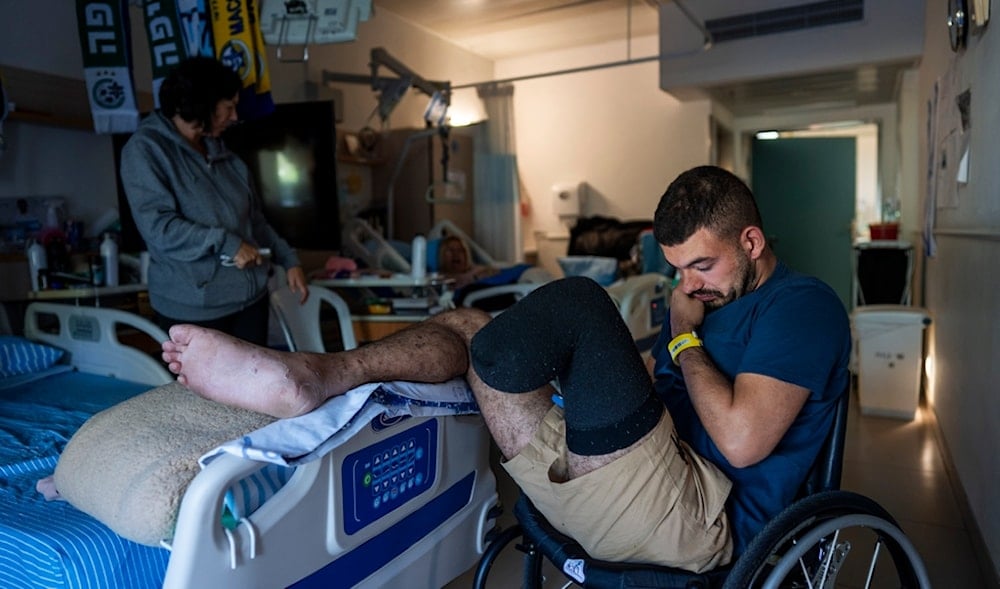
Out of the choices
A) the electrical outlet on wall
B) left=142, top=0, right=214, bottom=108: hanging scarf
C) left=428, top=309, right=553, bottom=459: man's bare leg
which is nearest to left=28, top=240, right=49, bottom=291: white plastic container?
left=142, top=0, right=214, bottom=108: hanging scarf

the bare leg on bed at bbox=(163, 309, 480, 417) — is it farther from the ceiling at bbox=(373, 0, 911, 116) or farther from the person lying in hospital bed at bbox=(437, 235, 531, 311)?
the ceiling at bbox=(373, 0, 911, 116)

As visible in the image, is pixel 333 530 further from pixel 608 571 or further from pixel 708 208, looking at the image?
pixel 708 208

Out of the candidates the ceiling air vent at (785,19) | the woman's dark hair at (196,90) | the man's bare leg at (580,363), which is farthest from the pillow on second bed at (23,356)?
the ceiling air vent at (785,19)

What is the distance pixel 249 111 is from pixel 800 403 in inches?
94.3

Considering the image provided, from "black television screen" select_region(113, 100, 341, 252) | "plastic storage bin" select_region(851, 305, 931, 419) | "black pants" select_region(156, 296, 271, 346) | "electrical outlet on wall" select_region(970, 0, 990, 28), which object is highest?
"electrical outlet on wall" select_region(970, 0, 990, 28)

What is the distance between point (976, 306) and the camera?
1991mm

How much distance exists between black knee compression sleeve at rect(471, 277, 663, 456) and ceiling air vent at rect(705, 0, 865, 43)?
4.17 metres

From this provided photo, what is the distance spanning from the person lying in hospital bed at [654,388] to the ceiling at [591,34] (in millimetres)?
3614

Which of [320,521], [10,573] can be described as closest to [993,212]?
[320,521]

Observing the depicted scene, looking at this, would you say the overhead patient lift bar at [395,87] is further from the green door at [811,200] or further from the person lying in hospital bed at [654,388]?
the green door at [811,200]

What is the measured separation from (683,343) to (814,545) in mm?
392

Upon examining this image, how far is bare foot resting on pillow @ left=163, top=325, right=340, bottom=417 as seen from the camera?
3.62 ft

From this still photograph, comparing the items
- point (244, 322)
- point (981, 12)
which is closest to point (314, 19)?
point (244, 322)

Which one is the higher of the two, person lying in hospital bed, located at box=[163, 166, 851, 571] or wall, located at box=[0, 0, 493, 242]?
wall, located at box=[0, 0, 493, 242]
